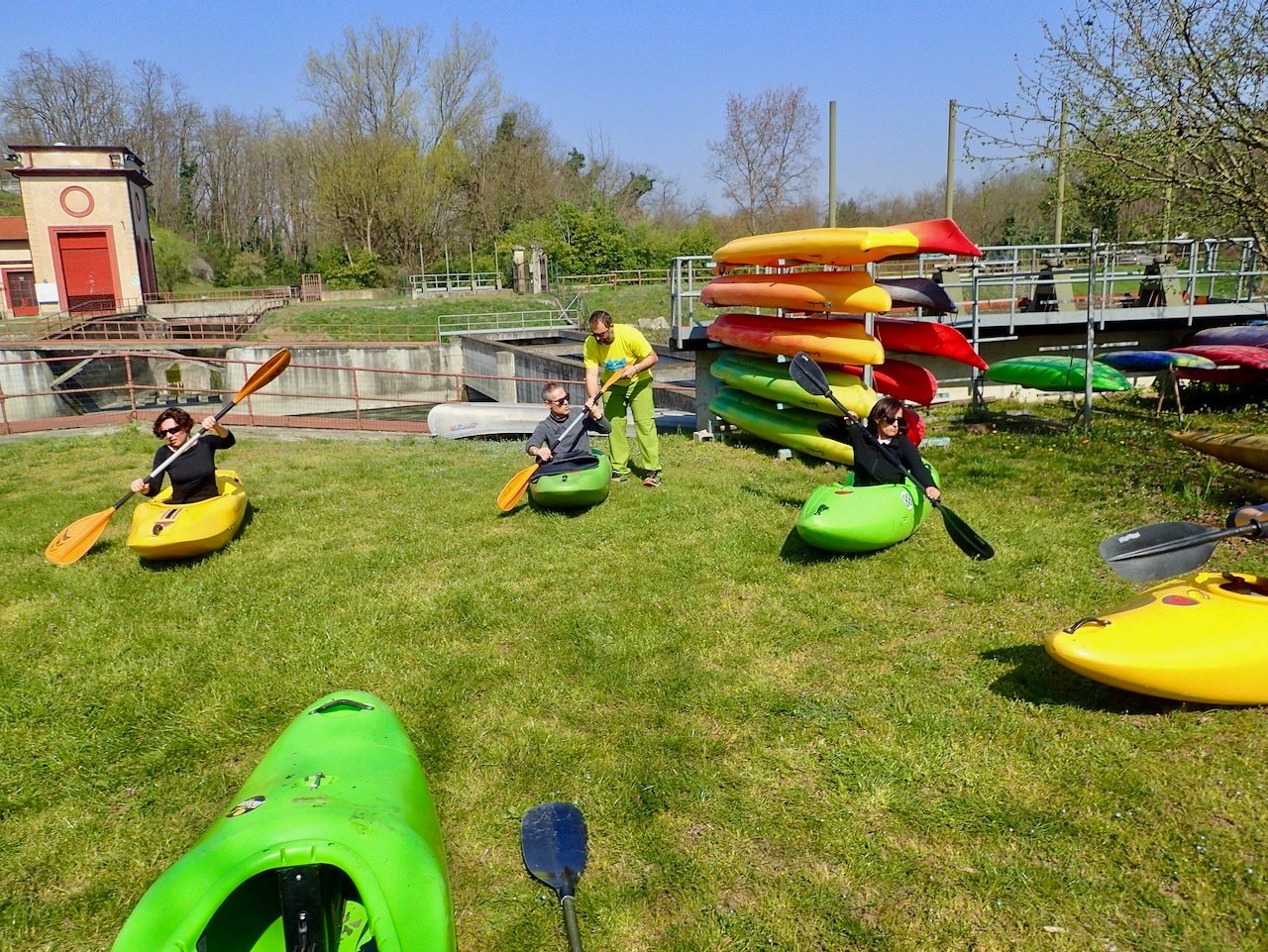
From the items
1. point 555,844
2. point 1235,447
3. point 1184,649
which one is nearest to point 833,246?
point 1235,447

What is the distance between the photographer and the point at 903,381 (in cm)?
930

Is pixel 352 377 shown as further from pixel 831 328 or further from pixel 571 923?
pixel 571 923

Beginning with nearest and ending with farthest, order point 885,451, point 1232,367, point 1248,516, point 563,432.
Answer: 1. point 1248,516
2. point 885,451
3. point 563,432
4. point 1232,367

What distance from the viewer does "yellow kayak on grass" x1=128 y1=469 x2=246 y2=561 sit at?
20.9 ft

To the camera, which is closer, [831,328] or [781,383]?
[831,328]

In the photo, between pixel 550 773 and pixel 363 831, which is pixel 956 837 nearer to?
pixel 550 773

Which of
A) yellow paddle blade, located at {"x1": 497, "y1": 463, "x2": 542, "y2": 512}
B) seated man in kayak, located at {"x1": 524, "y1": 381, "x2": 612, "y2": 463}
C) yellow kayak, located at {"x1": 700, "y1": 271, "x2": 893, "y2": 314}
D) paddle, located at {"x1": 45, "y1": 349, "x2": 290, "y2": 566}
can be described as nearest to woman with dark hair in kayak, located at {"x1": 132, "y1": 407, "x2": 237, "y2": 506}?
paddle, located at {"x1": 45, "y1": 349, "x2": 290, "y2": 566}

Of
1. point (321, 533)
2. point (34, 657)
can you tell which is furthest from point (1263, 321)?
point (34, 657)

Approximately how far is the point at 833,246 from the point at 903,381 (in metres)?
1.74

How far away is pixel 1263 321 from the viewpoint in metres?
13.7

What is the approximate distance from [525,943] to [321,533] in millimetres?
5255

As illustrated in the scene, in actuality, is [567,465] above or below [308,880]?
above

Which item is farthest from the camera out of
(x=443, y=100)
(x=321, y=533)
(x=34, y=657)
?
(x=443, y=100)

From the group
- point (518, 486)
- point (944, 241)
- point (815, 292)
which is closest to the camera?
point (518, 486)
